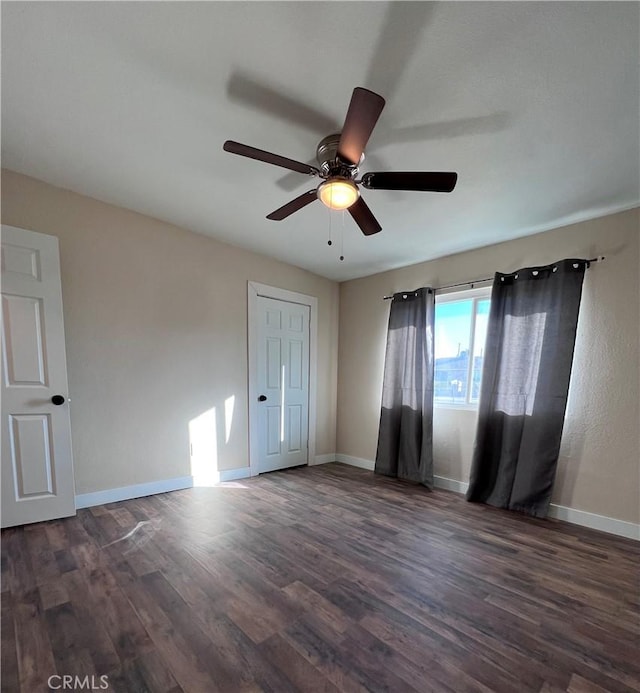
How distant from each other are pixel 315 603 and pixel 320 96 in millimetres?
2562

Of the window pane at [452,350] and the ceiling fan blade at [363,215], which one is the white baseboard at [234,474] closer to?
the window pane at [452,350]

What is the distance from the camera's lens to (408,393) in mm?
3502

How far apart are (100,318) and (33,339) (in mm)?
473

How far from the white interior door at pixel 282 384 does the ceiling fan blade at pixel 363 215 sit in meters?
1.88

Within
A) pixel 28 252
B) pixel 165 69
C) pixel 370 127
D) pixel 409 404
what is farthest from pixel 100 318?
pixel 409 404

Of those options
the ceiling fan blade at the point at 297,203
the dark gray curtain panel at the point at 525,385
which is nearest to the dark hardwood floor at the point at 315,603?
the dark gray curtain panel at the point at 525,385

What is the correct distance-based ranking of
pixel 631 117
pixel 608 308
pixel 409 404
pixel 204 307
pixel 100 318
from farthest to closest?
pixel 409 404 < pixel 204 307 < pixel 100 318 < pixel 608 308 < pixel 631 117

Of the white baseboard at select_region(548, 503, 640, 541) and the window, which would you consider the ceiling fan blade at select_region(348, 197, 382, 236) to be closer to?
the window

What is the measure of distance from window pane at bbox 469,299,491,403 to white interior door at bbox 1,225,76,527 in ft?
12.1

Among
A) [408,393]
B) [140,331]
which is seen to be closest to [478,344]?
[408,393]

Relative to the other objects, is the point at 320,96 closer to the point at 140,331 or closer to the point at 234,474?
the point at 140,331

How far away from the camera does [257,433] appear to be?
3.58 m

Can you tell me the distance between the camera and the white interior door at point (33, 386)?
2145 mm

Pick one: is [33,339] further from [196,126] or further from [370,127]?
[370,127]
